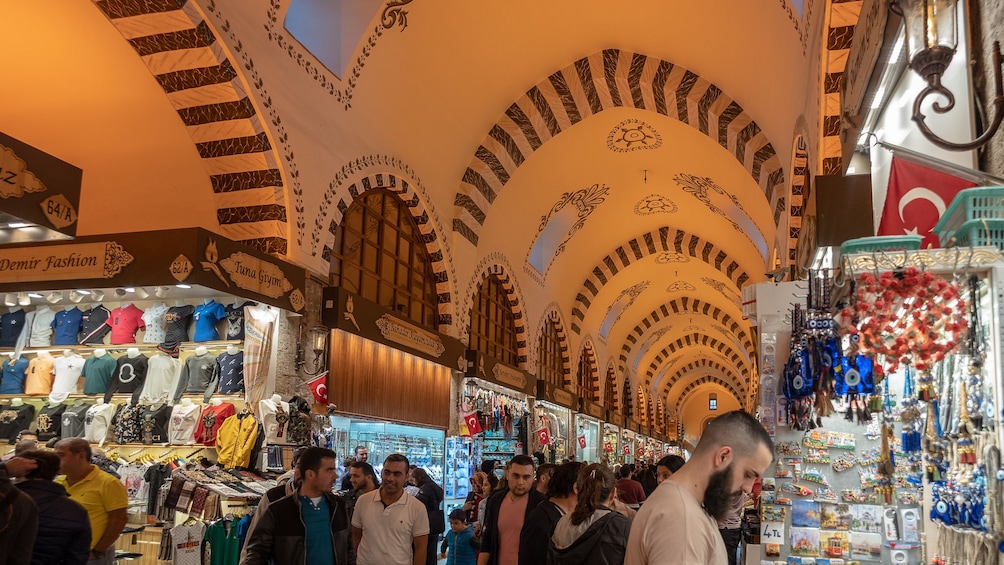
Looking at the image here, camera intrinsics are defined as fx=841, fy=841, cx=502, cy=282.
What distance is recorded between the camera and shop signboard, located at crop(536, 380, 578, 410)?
45.6ft

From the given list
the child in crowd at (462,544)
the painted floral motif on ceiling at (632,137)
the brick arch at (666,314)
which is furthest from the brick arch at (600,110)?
the brick arch at (666,314)

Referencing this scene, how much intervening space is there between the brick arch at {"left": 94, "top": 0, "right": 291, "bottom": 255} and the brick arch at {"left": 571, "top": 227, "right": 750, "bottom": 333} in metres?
10.1

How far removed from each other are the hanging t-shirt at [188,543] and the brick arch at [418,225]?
9.03ft

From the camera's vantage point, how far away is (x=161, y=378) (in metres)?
6.57

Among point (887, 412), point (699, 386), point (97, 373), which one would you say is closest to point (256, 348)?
point (97, 373)

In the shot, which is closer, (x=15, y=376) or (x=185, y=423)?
(x=185, y=423)

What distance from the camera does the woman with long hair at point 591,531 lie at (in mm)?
2977

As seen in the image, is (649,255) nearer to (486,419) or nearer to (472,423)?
(486,419)

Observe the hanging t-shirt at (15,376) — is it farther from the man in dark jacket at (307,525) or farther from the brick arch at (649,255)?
the brick arch at (649,255)

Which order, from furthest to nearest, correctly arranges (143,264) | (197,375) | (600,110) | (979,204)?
(600,110), (197,375), (143,264), (979,204)

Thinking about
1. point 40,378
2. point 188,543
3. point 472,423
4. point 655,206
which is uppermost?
point 655,206

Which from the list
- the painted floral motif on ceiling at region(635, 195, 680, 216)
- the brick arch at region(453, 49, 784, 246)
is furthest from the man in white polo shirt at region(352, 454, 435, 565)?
the painted floral motif on ceiling at region(635, 195, 680, 216)

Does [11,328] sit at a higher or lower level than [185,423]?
higher

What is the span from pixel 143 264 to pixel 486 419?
6.35 meters
